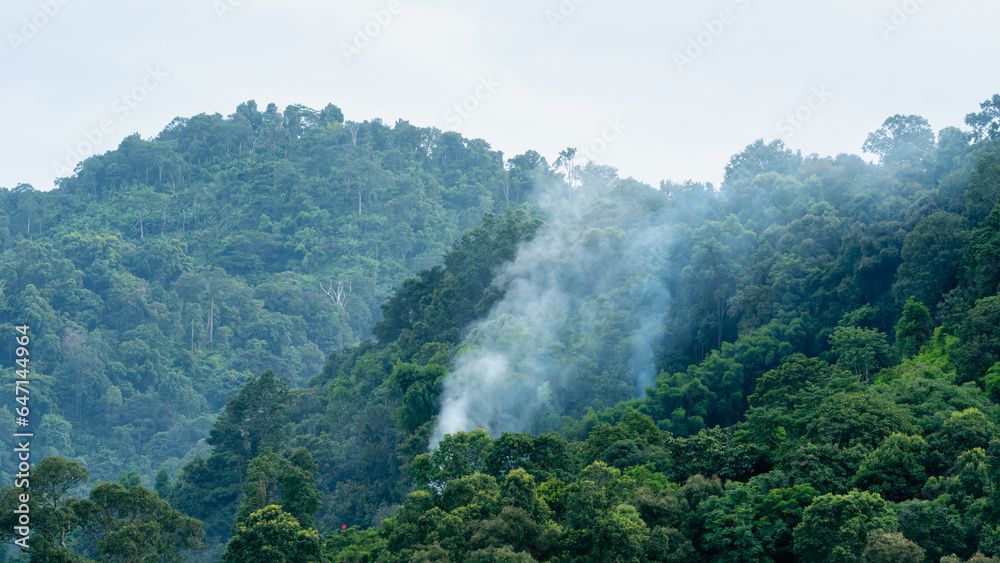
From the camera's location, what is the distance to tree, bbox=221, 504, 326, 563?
23.3 meters

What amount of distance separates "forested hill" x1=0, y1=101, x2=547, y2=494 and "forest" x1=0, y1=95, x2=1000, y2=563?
0.27m

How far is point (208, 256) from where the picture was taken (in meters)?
75.7

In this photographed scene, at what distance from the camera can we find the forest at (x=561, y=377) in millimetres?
22141

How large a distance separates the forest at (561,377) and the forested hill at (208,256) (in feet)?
0.88

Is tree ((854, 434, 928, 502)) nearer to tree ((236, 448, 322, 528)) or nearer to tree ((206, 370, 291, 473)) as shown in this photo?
tree ((236, 448, 322, 528))

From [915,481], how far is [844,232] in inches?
574

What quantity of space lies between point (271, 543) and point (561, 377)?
15.8m

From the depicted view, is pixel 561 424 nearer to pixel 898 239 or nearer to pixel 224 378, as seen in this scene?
pixel 898 239

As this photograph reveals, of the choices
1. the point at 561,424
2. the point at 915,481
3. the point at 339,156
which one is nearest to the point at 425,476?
the point at 561,424

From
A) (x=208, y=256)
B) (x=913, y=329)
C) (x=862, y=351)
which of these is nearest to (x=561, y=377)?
(x=862, y=351)

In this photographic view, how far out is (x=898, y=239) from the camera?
32.7 m

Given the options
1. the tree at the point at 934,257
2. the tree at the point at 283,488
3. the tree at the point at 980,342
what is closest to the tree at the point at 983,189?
the tree at the point at 934,257

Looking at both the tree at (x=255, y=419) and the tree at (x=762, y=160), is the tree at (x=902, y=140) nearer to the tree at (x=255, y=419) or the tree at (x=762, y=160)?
the tree at (x=762, y=160)

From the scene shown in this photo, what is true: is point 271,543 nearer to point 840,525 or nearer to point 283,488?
point 283,488
